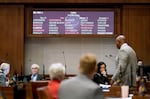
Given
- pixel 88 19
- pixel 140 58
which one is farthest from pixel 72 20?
pixel 140 58

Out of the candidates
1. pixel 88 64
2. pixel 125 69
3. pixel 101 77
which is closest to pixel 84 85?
pixel 88 64

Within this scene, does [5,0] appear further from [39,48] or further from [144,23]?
[144,23]

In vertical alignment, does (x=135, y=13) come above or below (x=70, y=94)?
above

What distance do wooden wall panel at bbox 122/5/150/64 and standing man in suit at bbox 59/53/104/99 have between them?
7024mm

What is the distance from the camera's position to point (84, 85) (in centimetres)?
343

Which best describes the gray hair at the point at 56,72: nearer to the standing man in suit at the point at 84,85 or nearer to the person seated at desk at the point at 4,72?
the standing man in suit at the point at 84,85

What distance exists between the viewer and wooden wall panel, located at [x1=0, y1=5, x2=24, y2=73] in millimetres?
10391

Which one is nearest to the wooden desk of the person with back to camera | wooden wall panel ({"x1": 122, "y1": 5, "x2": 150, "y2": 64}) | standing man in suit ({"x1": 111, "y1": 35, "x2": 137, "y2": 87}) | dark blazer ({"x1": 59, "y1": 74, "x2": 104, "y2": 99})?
standing man in suit ({"x1": 111, "y1": 35, "x2": 137, "y2": 87})

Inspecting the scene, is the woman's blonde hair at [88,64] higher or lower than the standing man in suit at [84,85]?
higher

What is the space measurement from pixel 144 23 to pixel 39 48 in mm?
2703

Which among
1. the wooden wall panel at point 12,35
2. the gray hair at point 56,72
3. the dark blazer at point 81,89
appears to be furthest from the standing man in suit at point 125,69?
the wooden wall panel at point 12,35

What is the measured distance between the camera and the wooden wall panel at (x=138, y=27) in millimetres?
10461

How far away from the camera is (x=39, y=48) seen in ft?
35.7

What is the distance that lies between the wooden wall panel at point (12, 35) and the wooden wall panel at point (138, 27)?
2.54 meters
